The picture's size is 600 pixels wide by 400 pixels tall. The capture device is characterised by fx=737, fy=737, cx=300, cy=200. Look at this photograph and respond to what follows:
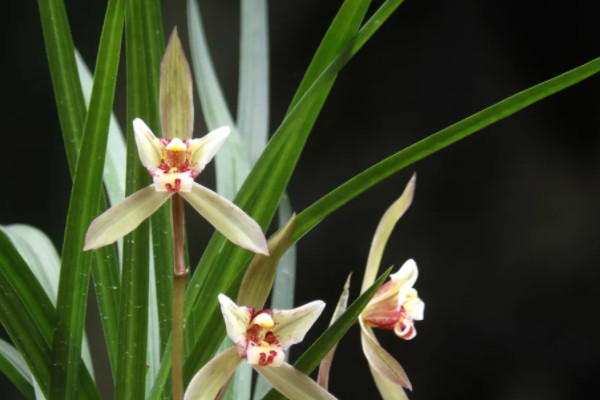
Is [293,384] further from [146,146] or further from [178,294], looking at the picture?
[146,146]

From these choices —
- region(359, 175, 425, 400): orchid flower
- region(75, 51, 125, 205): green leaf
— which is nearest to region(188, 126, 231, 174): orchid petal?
region(359, 175, 425, 400): orchid flower

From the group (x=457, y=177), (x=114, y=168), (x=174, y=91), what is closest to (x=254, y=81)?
(x=114, y=168)

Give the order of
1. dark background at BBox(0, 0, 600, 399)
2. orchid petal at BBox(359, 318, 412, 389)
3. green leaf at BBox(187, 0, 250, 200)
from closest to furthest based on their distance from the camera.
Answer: orchid petal at BBox(359, 318, 412, 389)
green leaf at BBox(187, 0, 250, 200)
dark background at BBox(0, 0, 600, 399)

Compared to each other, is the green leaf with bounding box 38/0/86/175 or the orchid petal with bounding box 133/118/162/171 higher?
the green leaf with bounding box 38/0/86/175

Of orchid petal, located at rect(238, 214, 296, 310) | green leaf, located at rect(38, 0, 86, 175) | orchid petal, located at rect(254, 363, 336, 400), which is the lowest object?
orchid petal, located at rect(254, 363, 336, 400)

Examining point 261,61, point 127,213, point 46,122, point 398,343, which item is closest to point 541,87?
point 127,213

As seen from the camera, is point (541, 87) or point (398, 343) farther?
point (398, 343)

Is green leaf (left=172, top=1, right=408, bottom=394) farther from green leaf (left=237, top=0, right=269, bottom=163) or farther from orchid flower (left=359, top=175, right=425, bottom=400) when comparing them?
green leaf (left=237, top=0, right=269, bottom=163)

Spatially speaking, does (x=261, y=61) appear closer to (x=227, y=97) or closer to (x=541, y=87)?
(x=541, y=87)
